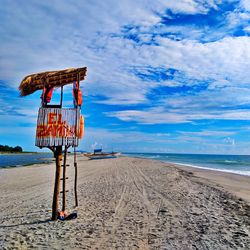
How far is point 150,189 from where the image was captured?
15.0 m

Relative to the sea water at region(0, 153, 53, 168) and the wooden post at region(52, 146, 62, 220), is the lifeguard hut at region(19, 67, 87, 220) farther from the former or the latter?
the sea water at region(0, 153, 53, 168)

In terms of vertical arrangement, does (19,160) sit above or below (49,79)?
below

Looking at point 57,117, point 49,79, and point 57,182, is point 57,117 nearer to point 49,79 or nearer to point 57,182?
point 49,79

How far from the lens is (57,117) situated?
8625mm

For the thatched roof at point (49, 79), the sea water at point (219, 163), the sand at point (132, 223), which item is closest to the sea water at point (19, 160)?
the sea water at point (219, 163)

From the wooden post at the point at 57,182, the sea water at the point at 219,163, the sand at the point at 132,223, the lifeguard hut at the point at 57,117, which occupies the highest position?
the lifeguard hut at the point at 57,117

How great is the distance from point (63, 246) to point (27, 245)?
2.83 feet

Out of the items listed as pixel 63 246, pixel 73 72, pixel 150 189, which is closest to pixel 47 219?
pixel 63 246

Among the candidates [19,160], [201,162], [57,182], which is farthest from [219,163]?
[57,182]

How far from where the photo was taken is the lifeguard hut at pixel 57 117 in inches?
334

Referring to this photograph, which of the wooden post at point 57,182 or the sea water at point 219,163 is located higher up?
the wooden post at point 57,182

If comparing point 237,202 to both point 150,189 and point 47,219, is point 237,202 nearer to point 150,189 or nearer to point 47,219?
point 150,189

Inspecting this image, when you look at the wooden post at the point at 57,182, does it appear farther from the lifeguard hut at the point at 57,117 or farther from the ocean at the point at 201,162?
the ocean at the point at 201,162

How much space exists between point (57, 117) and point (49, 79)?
1.28 metres
